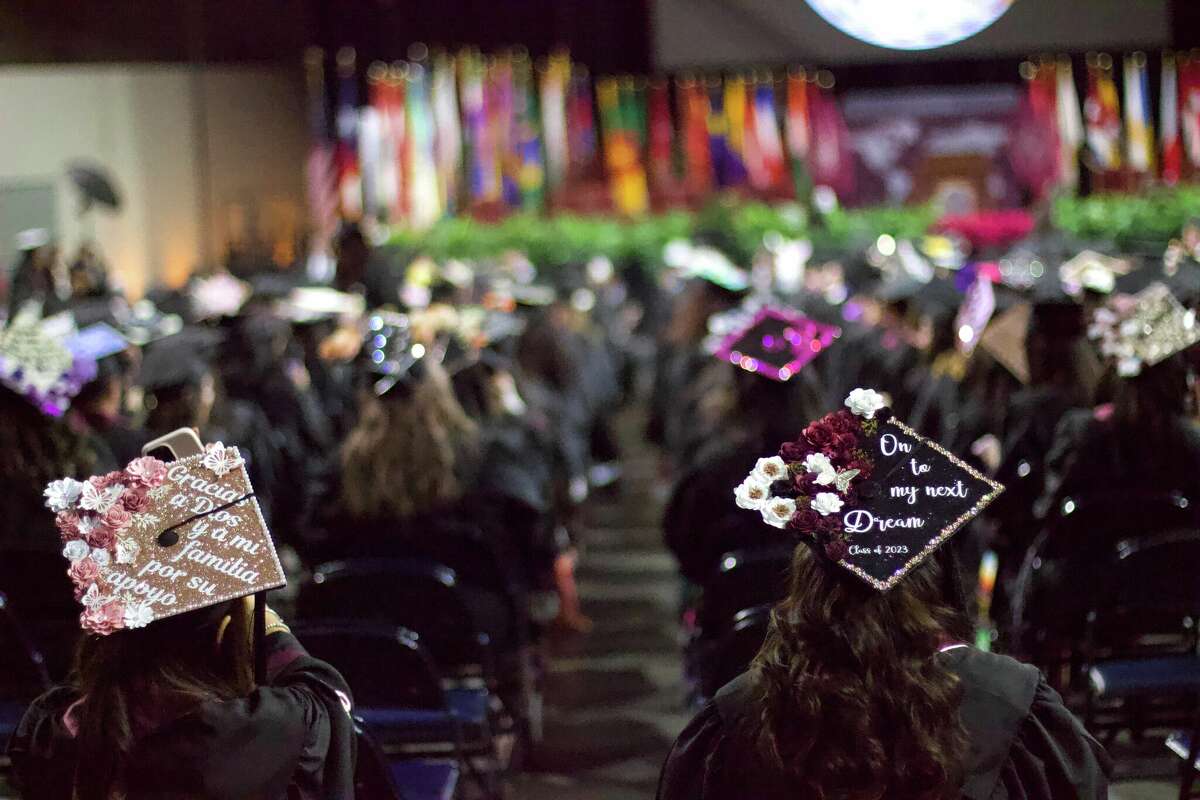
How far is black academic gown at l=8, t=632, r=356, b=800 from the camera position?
240 centimetres

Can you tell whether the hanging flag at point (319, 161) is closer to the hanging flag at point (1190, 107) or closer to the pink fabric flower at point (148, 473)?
the hanging flag at point (1190, 107)

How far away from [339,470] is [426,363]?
0.50 m

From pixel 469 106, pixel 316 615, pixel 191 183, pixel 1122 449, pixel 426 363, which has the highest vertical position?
pixel 469 106

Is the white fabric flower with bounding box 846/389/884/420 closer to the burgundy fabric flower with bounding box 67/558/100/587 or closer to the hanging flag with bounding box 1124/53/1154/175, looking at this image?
the burgundy fabric flower with bounding box 67/558/100/587

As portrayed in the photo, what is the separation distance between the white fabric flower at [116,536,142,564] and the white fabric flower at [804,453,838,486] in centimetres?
116

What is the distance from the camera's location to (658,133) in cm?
2469

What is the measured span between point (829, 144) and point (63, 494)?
22698 mm

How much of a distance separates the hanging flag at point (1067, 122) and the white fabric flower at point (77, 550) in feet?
72.3

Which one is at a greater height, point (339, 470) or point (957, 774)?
point (339, 470)

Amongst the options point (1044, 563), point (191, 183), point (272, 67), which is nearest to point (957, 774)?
point (1044, 563)

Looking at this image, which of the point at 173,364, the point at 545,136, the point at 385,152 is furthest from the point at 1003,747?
the point at 545,136

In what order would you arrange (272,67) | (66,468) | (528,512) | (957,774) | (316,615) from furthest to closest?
1. (272,67)
2. (528,512)
3. (66,468)
4. (316,615)
5. (957,774)

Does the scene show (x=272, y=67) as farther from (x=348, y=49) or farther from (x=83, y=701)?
(x=83, y=701)

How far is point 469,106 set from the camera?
23.9 m
